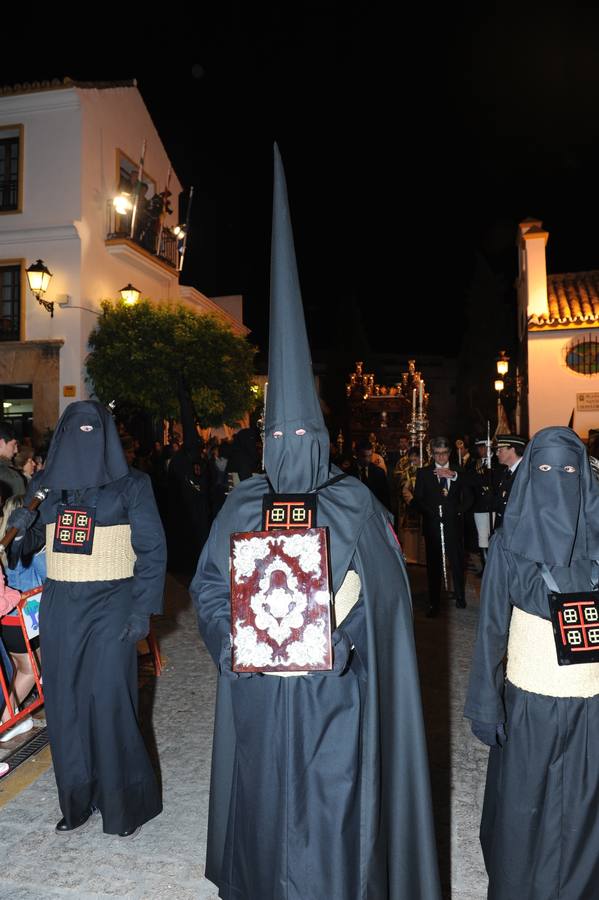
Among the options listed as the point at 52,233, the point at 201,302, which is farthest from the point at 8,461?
the point at 201,302

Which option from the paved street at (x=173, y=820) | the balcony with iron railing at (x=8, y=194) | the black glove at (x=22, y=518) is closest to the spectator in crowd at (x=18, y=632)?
the paved street at (x=173, y=820)

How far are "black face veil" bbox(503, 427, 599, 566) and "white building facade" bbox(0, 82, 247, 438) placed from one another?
1504 cm

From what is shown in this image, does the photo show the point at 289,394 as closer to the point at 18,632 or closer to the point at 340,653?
the point at 340,653

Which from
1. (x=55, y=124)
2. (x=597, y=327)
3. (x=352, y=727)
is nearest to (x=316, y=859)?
(x=352, y=727)

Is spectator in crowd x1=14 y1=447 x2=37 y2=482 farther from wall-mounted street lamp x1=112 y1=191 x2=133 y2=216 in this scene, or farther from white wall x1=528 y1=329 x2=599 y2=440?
white wall x1=528 y1=329 x2=599 y2=440

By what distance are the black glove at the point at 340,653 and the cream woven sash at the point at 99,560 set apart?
63.2 inches

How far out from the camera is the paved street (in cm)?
310

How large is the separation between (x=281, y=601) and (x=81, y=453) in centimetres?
168

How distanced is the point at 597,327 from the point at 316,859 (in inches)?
810

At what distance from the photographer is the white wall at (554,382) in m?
20.6

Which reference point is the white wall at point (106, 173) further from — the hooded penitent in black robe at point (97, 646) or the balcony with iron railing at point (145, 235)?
the hooded penitent in black robe at point (97, 646)

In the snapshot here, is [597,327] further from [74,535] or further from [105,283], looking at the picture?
[74,535]

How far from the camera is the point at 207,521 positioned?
10656 mm

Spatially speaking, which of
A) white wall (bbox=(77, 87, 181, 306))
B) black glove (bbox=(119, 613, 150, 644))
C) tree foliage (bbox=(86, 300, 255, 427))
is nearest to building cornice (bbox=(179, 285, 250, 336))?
white wall (bbox=(77, 87, 181, 306))
